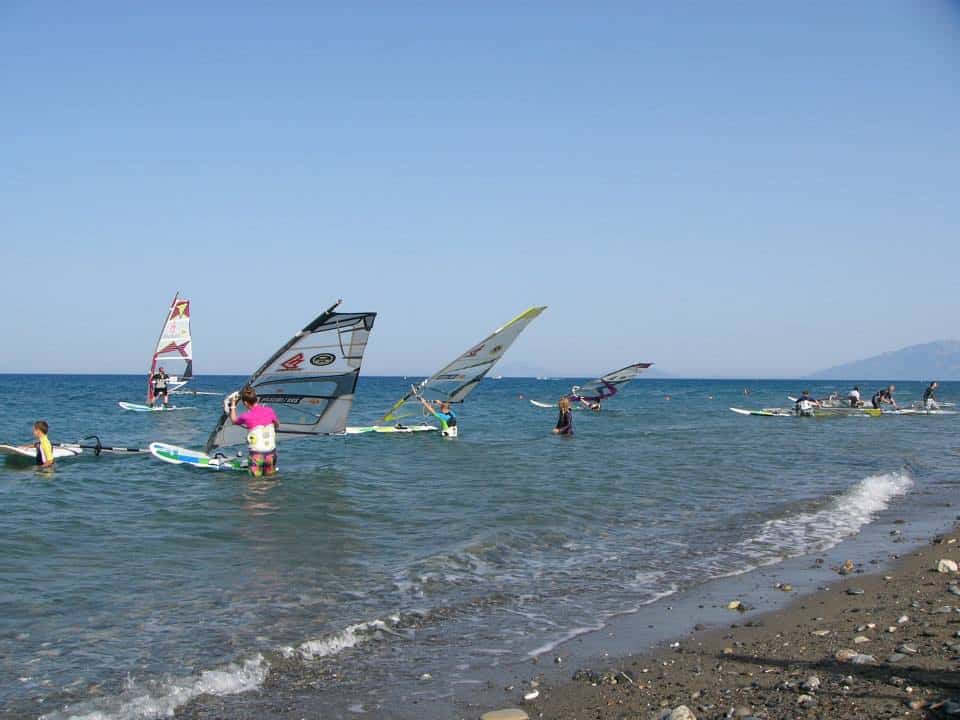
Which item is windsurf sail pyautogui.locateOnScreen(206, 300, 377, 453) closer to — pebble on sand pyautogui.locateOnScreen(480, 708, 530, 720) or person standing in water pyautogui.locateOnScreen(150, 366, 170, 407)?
pebble on sand pyautogui.locateOnScreen(480, 708, 530, 720)

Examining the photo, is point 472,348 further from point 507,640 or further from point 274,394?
Answer: point 507,640

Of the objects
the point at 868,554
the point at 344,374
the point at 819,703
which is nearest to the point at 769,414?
the point at 344,374

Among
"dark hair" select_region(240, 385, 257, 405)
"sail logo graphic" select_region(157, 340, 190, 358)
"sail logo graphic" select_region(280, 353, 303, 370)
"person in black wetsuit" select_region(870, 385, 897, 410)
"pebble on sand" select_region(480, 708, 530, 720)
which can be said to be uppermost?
"sail logo graphic" select_region(157, 340, 190, 358)

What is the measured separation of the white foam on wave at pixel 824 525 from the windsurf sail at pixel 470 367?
1039 centimetres

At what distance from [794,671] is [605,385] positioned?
3975 centimetres

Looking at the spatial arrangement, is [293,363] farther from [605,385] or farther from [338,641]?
[605,385]


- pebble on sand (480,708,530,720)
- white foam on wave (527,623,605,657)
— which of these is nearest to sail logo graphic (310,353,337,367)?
white foam on wave (527,623,605,657)

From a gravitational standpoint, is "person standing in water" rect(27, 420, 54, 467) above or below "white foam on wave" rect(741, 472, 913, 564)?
above

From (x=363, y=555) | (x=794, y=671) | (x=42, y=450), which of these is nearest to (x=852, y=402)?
(x=42, y=450)

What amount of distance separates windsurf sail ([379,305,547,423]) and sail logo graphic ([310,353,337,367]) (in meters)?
8.19

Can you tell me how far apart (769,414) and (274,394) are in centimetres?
2943

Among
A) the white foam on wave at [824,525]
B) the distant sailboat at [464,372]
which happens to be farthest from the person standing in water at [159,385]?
the white foam on wave at [824,525]

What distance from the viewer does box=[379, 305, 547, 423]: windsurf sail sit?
77.0 ft

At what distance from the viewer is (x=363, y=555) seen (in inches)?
369
